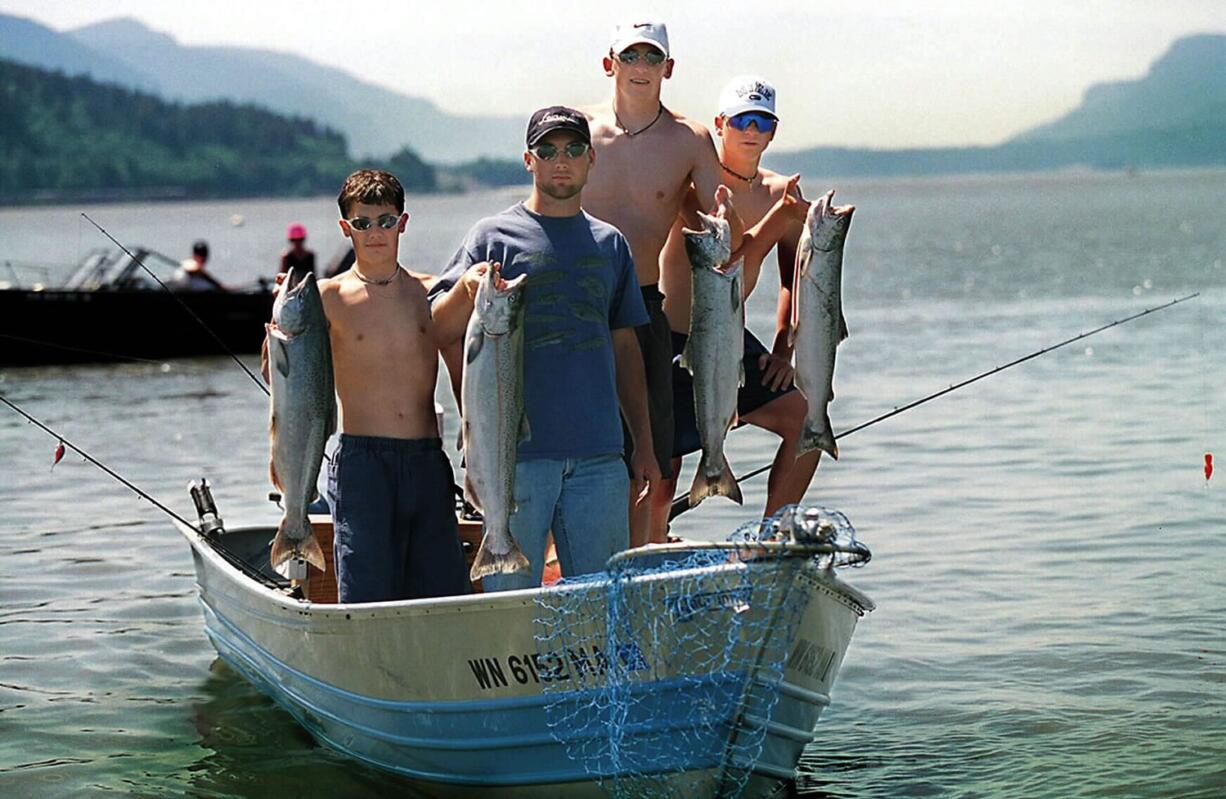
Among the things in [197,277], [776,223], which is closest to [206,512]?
[776,223]

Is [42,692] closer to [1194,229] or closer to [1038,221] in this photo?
[1194,229]

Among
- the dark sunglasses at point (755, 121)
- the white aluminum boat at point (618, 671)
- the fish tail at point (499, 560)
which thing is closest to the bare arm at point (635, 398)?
the white aluminum boat at point (618, 671)

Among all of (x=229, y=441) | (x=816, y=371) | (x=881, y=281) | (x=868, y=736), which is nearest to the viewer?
(x=816, y=371)

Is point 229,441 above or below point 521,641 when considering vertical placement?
below

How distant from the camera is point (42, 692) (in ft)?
34.7

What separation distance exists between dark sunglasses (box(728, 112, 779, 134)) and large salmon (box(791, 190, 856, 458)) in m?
0.64

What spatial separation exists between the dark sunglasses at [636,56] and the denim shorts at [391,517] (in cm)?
180

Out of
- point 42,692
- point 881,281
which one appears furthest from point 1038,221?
point 42,692

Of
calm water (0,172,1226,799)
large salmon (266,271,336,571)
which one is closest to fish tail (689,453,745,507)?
large salmon (266,271,336,571)

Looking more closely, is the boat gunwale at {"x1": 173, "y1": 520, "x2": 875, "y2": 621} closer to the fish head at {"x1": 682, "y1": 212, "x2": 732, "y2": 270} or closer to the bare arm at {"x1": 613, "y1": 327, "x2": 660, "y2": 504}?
the bare arm at {"x1": 613, "y1": 327, "x2": 660, "y2": 504}

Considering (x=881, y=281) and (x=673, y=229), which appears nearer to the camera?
(x=673, y=229)

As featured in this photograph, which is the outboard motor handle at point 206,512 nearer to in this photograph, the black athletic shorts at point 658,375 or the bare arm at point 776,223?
the black athletic shorts at point 658,375

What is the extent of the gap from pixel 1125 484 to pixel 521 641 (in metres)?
10.3

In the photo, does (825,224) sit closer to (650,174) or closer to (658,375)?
(650,174)
